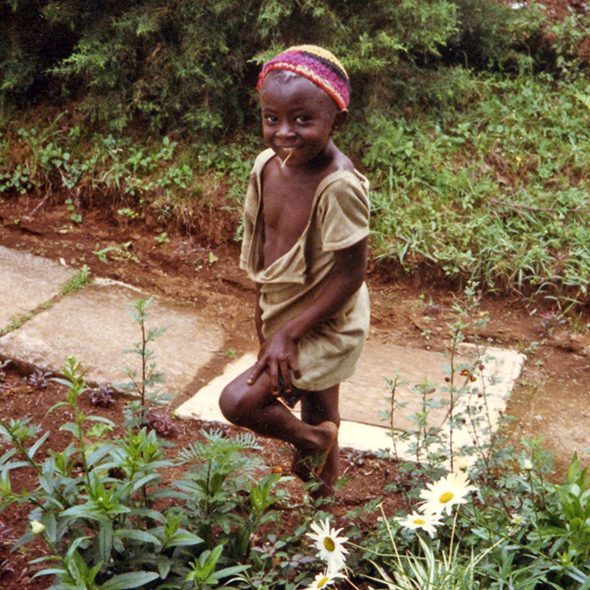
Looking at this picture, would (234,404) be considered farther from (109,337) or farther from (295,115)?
(109,337)

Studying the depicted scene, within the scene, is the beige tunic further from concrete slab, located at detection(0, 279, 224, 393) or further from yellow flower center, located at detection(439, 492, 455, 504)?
concrete slab, located at detection(0, 279, 224, 393)

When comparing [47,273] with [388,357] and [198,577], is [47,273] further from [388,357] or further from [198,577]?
[198,577]

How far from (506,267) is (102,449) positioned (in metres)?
3.13

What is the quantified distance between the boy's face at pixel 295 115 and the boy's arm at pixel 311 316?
0.34 meters

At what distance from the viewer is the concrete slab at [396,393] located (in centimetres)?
371

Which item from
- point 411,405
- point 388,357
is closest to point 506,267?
point 388,357

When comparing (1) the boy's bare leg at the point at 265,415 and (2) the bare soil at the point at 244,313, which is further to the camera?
(2) the bare soil at the point at 244,313

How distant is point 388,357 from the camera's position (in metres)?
4.42

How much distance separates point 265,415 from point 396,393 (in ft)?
4.87

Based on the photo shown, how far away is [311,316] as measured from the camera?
263 centimetres

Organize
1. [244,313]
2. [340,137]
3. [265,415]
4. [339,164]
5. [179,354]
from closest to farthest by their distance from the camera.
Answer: [339,164] → [265,415] → [179,354] → [244,313] → [340,137]

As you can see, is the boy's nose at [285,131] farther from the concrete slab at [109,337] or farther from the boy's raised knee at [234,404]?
the concrete slab at [109,337]

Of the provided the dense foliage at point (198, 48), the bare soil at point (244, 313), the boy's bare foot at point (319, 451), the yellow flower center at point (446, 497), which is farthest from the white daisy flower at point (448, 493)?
the dense foliage at point (198, 48)

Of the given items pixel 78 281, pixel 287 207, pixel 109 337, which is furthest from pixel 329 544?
pixel 78 281
